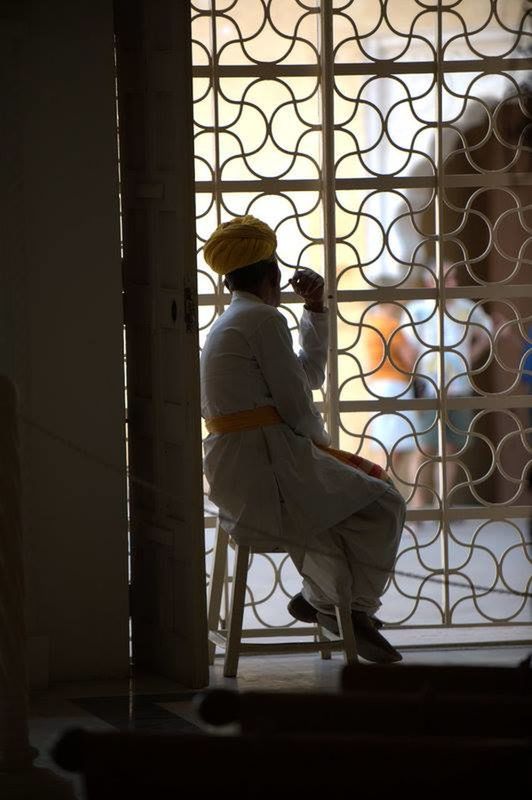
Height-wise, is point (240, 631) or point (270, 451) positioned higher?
point (270, 451)

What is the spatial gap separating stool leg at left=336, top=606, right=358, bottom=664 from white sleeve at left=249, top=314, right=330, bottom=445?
62 centimetres

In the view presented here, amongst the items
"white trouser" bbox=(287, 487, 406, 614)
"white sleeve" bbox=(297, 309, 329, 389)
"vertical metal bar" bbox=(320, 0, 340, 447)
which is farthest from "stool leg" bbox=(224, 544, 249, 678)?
→ "vertical metal bar" bbox=(320, 0, 340, 447)

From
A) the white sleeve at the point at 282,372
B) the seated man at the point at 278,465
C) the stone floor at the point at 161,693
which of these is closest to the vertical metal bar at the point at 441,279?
the stone floor at the point at 161,693

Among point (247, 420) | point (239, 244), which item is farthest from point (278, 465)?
point (239, 244)

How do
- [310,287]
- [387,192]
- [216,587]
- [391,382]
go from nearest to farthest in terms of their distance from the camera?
[310,287]
[216,587]
[387,192]
[391,382]

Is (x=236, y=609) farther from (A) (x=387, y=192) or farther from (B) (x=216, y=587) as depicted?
(A) (x=387, y=192)

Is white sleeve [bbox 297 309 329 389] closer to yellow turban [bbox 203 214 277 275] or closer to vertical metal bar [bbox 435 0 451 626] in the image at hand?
yellow turban [bbox 203 214 277 275]

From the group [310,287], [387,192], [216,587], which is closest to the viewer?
[310,287]

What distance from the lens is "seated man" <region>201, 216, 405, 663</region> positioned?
4398 mm

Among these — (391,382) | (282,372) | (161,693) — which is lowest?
(161,693)

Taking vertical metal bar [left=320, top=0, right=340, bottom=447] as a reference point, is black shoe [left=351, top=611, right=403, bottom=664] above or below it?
below

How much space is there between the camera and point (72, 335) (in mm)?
4469

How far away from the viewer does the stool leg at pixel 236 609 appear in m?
4.36

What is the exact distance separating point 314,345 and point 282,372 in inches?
13.1
